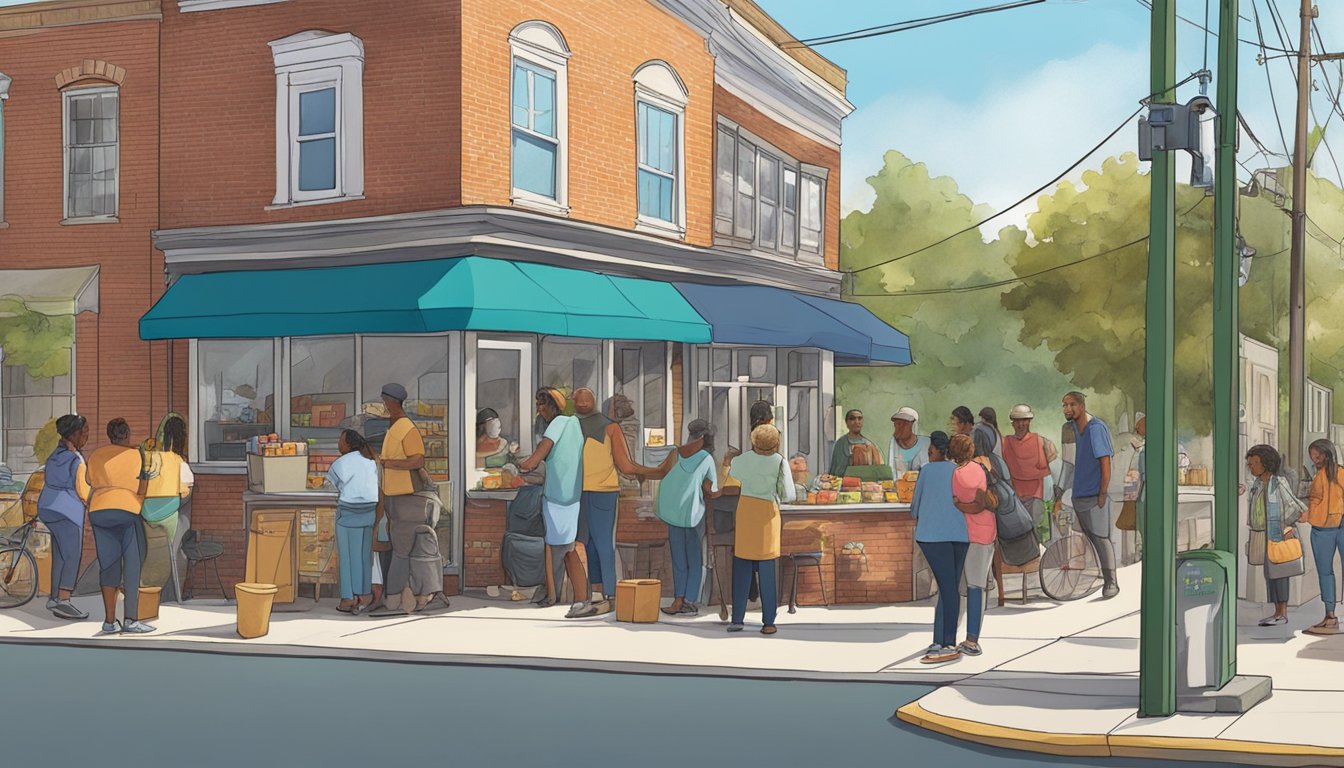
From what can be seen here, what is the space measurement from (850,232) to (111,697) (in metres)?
64.5

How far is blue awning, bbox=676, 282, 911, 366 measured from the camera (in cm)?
2225

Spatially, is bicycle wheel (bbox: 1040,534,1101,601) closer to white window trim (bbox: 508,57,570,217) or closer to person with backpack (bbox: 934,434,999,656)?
person with backpack (bbox: 934,434,999,656)

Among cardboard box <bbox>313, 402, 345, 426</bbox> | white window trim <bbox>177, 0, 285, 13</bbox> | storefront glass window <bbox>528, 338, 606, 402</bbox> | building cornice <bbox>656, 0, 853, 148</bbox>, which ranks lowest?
cardboard box <bbox>313, 402, 345, 426</bbox>

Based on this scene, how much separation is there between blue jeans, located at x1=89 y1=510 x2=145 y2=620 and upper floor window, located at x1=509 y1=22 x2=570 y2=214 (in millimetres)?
6536

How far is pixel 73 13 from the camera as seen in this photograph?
21.0m

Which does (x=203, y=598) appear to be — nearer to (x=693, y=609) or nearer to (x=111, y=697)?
(x=693, y=609)

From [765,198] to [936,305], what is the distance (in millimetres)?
48673

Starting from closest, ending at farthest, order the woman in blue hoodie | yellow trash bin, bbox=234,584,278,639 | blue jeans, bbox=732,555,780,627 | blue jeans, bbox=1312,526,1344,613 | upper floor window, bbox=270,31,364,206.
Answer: blue jeans, bbox=732,555,780,627 < yellow trash bin, bbox=234,584,278,639 < blue jeans, bbox=1312,526,1344,613 < the woman in blue hoodie < upper floor window, bbox=270,31,364,206

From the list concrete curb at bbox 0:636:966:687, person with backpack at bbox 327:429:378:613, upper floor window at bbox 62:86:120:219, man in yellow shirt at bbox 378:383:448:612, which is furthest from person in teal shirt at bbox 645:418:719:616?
upper floor window at bbox 62:86:120:219

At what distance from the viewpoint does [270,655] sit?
13.9 meters

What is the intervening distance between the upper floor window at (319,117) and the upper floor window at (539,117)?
71.9 inches

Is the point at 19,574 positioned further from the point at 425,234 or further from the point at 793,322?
the point at 793,322

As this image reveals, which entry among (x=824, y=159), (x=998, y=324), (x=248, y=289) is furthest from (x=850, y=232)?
(x=248, y=289)

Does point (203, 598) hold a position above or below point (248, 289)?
below
